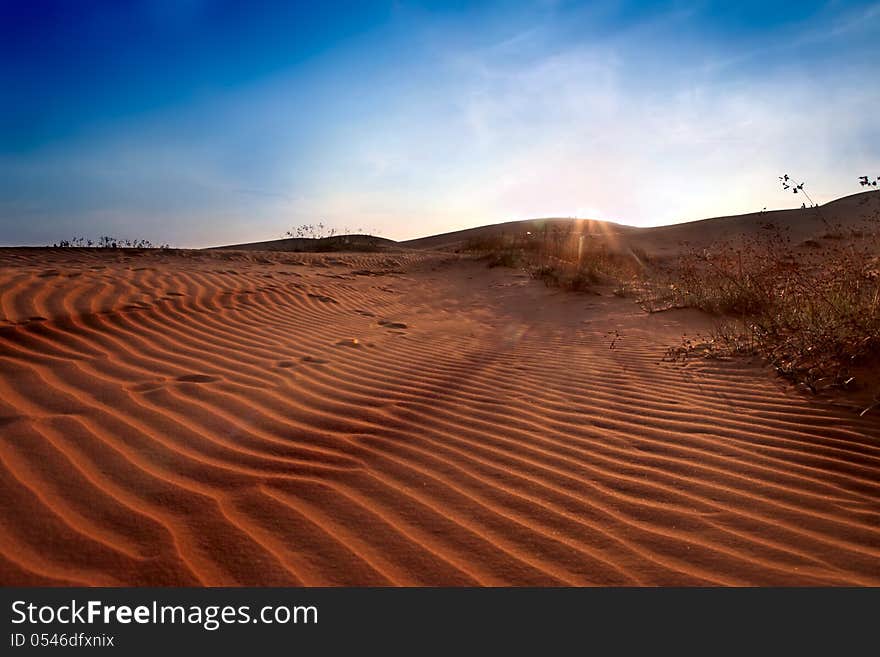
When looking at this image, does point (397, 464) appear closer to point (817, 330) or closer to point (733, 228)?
point (817, 330)

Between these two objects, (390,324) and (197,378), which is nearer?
(197,378)

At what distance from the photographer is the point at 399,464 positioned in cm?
250

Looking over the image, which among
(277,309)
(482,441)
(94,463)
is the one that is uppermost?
(277,309)

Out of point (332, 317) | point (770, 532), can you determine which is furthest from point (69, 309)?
point (770, 532)

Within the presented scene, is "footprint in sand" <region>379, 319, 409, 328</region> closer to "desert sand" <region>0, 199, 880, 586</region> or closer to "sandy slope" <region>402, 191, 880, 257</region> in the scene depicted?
"desert sand" <region>0, 199, 880, 586</region>

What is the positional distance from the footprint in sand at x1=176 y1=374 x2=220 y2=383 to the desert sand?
0.08ft

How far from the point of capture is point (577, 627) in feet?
4.93

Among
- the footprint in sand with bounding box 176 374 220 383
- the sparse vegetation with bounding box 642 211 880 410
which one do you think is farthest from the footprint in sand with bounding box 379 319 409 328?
the sparse vegetation with bounding box 642 211 880 410

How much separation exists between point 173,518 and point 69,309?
12.4ft

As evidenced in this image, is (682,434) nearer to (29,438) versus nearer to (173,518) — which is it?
(173,518)

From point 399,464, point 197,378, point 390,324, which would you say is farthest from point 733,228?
point 399,464

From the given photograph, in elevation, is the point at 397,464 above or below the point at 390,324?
below

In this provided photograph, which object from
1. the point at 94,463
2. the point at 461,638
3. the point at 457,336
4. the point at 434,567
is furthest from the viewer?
the point at 457,336

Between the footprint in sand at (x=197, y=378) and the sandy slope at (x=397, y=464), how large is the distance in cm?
A: 3
